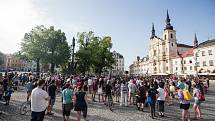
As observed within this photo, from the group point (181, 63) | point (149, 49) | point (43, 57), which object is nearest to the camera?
point (43, 57)

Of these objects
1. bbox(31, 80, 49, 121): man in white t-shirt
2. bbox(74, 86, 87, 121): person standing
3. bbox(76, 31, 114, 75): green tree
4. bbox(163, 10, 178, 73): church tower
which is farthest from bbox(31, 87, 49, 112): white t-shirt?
bbox(163, 10, 178, 73): church tower

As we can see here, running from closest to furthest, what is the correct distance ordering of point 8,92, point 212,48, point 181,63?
point 8,92
point 212,48
point 181,63

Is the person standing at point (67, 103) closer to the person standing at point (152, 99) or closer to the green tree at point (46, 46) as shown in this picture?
the person standing at point (152, 99)

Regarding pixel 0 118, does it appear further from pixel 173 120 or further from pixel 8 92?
pixel 173 120

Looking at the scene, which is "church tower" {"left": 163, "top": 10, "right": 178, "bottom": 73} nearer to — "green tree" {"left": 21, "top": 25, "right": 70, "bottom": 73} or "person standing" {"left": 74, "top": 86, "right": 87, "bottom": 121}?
"green tree" {"left": 21, "top": 25, "right": 70, "bottom": 73}

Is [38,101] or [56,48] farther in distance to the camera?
[56,48]

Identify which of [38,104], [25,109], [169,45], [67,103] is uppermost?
[169,45]

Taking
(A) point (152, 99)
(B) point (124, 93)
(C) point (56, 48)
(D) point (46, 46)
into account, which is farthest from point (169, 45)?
(A) point (152, 99)

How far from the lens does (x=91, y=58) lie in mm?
58875

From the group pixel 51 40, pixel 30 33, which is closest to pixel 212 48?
pixel 51 40

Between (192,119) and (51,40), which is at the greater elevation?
(51,40)

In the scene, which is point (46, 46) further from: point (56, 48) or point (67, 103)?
point (67, 103)

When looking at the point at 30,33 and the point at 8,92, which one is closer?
the point at 8,92

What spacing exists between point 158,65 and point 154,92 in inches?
3563
